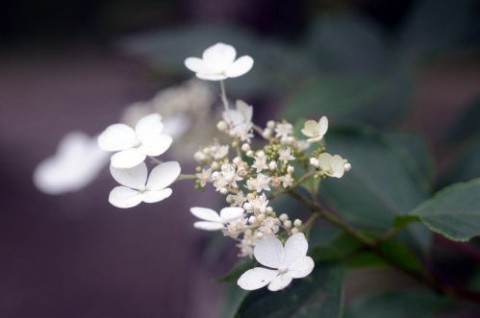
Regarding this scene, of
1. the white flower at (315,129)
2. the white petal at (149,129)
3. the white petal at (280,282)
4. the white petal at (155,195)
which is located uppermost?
the white flower at (315,129)

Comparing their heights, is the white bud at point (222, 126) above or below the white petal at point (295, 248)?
above

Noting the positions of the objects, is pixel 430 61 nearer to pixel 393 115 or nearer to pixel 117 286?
pixel 393 115

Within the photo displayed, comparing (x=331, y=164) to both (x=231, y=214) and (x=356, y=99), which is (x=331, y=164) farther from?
(x=356, y=99)

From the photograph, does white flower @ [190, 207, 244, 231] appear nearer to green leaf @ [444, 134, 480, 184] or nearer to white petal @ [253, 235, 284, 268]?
white petal @ [253, 235, 284, 268]

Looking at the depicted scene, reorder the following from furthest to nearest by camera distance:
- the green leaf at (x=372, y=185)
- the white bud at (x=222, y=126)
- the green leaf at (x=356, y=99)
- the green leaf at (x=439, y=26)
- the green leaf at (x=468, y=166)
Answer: the green leaf at (x=439, y=26) < the green leaf at (x=356, y=99) < the green leaf at (x=468, y=166) < the green leaf at (x=372, y=185) < the white bud at (x=222, y=126)

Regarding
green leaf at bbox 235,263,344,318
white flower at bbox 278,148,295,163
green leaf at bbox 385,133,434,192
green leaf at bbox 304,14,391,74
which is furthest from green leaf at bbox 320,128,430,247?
green leaf at bbox 304,14,391,74

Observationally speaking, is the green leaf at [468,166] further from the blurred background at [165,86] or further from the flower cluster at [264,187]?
the flower cluster at [264,187]

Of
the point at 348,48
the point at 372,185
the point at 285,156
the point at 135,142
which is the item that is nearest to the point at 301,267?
the point at 285,156

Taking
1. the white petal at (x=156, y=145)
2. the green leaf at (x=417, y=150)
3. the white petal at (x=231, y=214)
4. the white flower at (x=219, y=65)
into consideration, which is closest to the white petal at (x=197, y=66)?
the white flower at (x=219, y=65)
